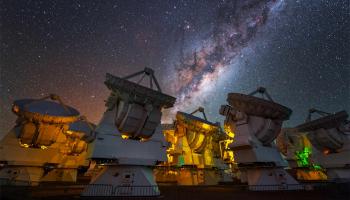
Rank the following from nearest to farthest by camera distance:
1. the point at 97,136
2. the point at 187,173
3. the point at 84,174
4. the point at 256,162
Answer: the point at 97,136
the point at 256,162
the point at 187,173
the point at 84,174

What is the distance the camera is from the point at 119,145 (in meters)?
17.2

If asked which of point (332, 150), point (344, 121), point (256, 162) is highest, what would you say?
point (344, 121)

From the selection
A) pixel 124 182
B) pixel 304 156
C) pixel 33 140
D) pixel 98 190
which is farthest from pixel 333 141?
pixel 33 140

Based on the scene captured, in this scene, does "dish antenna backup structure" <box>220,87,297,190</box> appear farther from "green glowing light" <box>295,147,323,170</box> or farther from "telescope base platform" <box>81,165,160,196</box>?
"green glowing light" <box>295,147,323,170</box>

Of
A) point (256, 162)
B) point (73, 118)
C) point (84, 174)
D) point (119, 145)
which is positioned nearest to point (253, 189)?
point (256, 162)

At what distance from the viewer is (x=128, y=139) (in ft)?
58.5

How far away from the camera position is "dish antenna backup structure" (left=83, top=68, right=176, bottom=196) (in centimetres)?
1666

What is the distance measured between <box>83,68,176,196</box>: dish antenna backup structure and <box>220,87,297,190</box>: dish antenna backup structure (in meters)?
7.45

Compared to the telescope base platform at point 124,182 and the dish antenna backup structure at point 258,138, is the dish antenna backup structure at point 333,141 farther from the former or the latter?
the telescope base platform at point 124,182

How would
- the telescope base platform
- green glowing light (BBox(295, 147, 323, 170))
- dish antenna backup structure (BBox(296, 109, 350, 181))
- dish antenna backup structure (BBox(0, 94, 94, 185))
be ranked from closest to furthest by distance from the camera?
the telescope base platform, dish antenna backup structure (BBox(0, 94, 94, 185)), dish antenna backup structure (BBox(296, 109, 350, 181)), green glowing light (BBox(295, 147, 323, 170))

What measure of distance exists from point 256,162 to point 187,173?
15.7m

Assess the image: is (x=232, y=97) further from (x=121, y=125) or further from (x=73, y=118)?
(x=73, y=118)

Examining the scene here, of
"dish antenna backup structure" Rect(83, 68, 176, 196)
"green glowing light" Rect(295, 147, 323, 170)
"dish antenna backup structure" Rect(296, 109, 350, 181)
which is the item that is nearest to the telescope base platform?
"dish antenna backup structure" Rect(83, 68, 176, 196)

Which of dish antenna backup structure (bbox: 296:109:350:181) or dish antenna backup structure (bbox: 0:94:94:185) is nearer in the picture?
dish antenna backup structure (bbox: 0:94:94:185)
